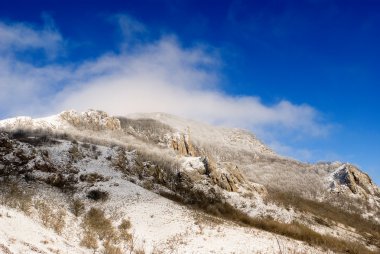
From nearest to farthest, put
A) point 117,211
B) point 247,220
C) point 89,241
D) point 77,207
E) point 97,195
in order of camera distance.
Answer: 1. point 89,241
2. point 117,211
3. point 77,207
4. point 97,195
5. point 247,220

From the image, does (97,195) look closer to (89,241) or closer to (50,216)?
(50,216)

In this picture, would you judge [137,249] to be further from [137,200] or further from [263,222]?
[263,222]

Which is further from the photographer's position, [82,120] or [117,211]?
[82,120]

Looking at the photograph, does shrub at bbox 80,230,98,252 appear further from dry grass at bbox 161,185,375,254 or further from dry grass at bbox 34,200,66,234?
dry grass at bbox 161,185,375,254

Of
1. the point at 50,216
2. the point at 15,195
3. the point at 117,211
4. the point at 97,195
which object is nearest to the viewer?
the point at 50,216

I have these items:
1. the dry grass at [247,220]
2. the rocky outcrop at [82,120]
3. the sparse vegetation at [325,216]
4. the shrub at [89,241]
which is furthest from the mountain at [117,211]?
the rocky outcrop at [82,120]

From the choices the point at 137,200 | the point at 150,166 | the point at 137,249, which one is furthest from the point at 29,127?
the point at 137,249

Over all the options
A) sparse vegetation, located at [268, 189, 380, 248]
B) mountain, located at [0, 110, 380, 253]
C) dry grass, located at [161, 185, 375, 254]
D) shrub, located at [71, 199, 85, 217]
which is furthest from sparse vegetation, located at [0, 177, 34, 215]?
sparse vegetation, located at [268, 189, 380, 248]

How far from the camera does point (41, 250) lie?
73.3ft

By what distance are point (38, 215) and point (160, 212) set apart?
46.2 feet

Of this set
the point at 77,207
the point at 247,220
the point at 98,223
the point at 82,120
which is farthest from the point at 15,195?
the point at 82,120

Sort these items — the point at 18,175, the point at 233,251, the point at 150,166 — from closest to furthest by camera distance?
the point at 233,251 < the point at 18,175 < the point at 150,166

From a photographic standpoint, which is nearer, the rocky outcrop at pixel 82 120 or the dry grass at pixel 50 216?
the dry grass at pixel 50 216

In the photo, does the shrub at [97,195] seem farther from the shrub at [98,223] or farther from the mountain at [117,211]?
the shrub at [98,223]
